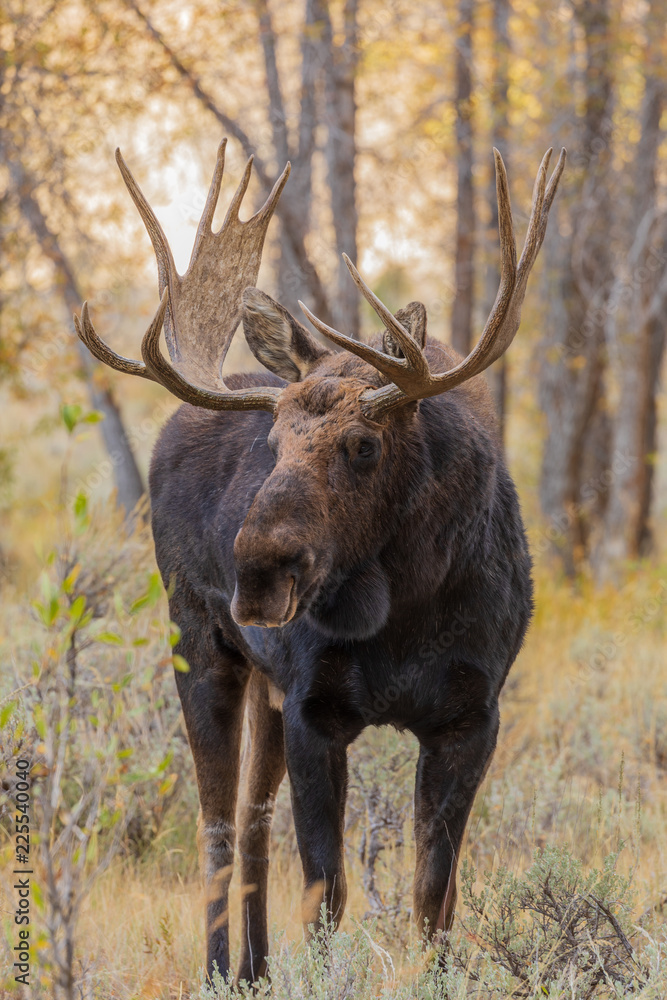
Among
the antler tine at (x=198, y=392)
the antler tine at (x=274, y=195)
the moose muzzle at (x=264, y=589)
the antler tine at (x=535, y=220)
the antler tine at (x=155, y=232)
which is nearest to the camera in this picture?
the moose muzzle at (x=264, y=589)

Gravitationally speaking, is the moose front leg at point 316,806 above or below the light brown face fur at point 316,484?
below

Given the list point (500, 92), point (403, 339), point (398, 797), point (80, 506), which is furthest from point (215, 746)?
point (500, 92)

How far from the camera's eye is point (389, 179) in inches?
448

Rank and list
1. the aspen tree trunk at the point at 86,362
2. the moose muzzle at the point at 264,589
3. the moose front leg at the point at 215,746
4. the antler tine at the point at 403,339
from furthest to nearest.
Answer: the aspen tree trunk at the point at 86,362 < the moose front leg at the point at 215,746 < the antler tine at the point at 403,339 < the moose muzzle at the point at 264,589

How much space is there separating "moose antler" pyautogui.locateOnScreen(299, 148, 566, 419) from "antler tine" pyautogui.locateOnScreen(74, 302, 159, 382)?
0.66 metres

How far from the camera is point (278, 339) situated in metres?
3.37

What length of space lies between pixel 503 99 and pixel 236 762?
25.4ft

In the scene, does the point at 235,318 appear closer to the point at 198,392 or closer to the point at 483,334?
the point at 198,392

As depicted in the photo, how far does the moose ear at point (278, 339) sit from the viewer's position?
132 inches

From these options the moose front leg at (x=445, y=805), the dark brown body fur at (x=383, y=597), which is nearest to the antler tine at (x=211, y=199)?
the dark brown body fur at (x=383, y=597)

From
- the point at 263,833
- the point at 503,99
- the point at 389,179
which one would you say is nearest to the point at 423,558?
the point at 263,833

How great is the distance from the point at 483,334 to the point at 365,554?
73 cm

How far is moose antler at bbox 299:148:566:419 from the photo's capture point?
282cm

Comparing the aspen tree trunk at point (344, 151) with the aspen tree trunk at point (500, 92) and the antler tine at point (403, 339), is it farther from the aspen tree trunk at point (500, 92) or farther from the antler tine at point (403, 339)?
the antler tine at point (403, 339)
